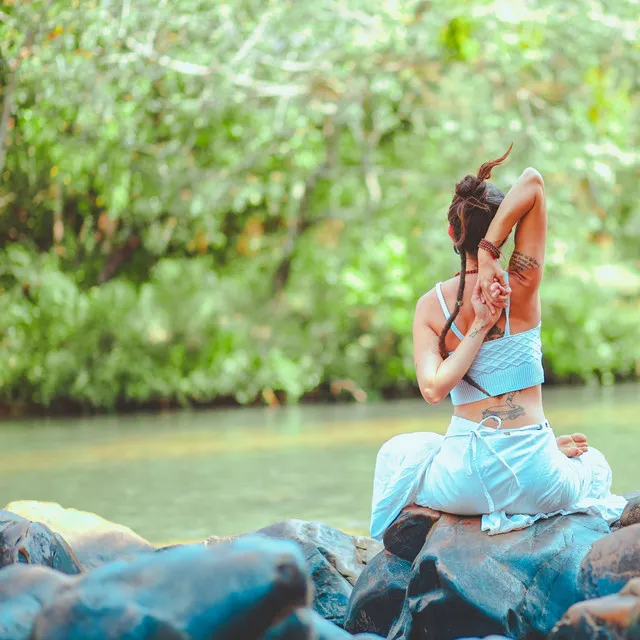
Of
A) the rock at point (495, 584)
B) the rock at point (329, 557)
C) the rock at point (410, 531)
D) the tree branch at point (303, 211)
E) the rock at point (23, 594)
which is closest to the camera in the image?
the rock at point (23, 594)

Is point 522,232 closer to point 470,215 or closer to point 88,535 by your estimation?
point 470,215

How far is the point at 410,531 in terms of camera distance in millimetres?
4566

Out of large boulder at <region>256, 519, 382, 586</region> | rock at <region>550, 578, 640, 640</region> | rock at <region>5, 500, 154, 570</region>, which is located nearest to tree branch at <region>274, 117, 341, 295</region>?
rock at <region>5, 500, 154, 570</region>

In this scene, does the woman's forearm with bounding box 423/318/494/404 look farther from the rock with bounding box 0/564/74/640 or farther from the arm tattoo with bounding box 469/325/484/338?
the rock with bounding box 0/564/74/640

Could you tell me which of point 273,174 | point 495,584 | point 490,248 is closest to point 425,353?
point 490,248

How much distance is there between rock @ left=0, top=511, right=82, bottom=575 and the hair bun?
7.23 ft

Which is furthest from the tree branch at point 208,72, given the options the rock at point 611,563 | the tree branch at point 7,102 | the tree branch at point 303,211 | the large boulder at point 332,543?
the rock at point 611,563

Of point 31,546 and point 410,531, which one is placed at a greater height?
point 410,531

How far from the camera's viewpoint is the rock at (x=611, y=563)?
3.73 m

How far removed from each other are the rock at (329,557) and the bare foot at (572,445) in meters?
1.22

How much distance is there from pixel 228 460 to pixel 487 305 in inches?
357

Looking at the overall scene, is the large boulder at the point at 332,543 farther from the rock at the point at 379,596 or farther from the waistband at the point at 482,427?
the waistband at the point at 482,427

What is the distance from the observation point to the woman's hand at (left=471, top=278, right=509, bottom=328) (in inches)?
167

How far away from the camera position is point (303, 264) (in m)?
23.6
